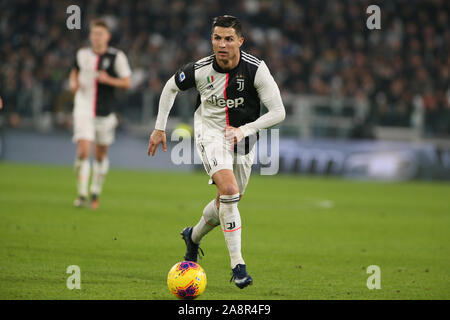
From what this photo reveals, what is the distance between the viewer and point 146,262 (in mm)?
7352

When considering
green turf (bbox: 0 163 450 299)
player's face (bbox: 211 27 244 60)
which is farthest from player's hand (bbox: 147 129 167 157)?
green turf (bbox: 0 163 450 299)

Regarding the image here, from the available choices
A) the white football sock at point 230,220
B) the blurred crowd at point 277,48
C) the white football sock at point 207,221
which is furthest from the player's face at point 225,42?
the blurred crowd at point 277,48

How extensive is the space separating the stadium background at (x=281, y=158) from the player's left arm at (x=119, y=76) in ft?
6.34

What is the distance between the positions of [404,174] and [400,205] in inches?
248

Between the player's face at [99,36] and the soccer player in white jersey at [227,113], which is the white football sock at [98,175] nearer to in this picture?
the player's face at [99,36]

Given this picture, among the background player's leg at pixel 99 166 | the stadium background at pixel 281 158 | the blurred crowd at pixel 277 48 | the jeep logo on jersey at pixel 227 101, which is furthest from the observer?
the blurred crowd at pixel 277 48

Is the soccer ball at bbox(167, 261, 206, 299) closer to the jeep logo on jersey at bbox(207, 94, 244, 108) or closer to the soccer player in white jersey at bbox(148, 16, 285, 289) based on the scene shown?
the soccer player in white jersey at bbox(148, 16, 285, 289)

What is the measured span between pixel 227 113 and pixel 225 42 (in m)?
0.65

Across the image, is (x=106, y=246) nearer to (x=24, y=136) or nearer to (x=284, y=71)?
(x=24, y=136)

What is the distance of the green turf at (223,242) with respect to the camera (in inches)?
243

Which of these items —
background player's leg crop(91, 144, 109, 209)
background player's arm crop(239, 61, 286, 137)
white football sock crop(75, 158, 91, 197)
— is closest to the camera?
background player's arm crop(239, 61, 286, 137)

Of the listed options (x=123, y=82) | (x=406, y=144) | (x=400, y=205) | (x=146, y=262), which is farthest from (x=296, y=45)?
(x=146, y=262)

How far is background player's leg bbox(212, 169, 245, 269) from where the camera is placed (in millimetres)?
6340

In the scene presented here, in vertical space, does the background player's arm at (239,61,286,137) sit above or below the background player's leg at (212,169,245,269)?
above
